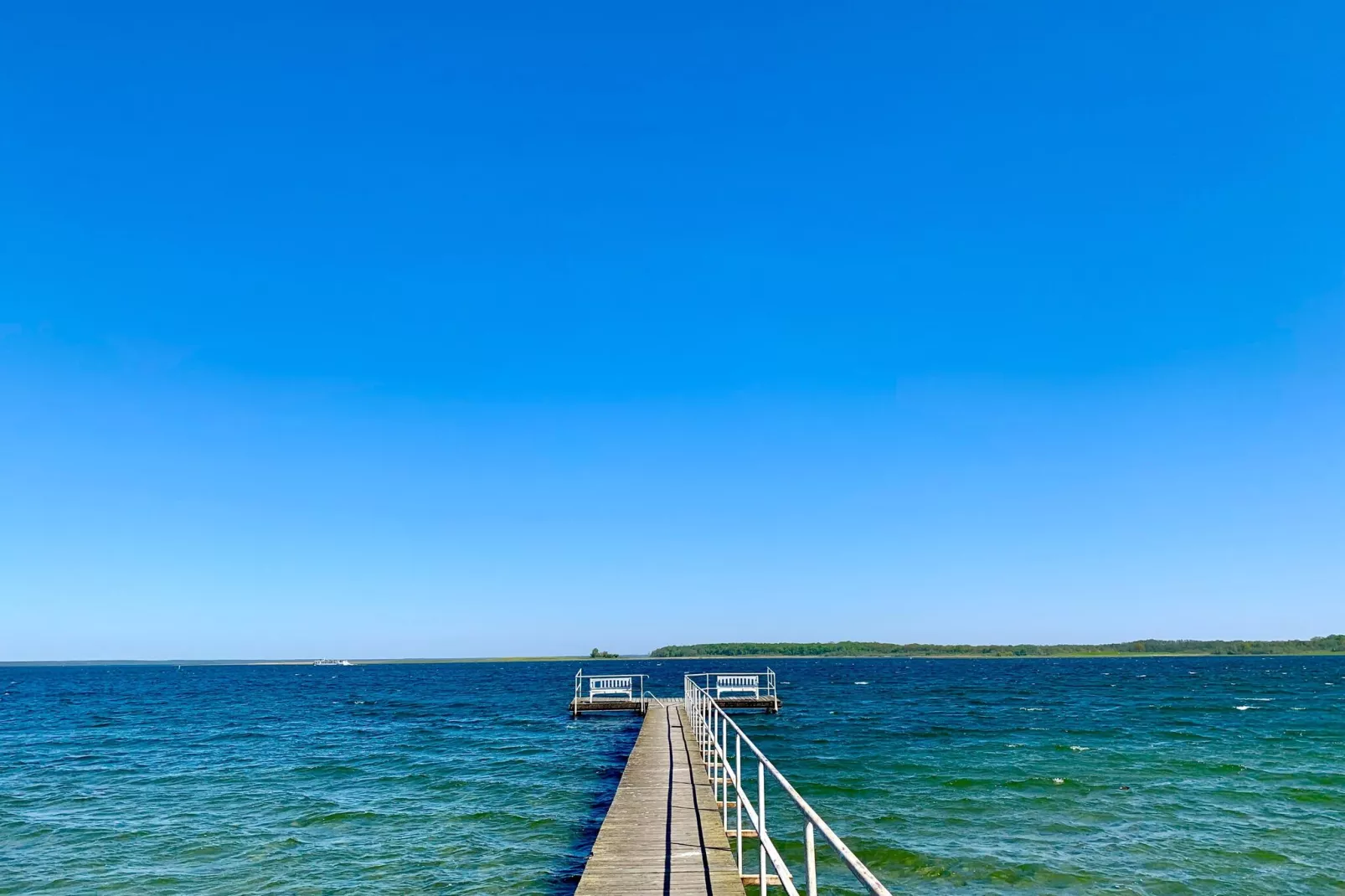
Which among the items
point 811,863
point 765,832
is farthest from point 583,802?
point 811,863

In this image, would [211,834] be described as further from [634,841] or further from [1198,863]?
[1198,863]

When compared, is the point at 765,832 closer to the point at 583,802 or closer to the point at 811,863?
the point at 811,863

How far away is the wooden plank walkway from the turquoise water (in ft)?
3.71

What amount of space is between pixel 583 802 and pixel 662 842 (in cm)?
711

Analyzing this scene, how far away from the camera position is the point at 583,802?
58.3ft

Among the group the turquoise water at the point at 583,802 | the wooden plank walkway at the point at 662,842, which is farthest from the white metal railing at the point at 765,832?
the turquoise water at the point at 583,802

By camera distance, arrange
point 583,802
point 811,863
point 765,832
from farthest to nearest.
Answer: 1. point 583,802
2. point 765,832
3. point 811,863

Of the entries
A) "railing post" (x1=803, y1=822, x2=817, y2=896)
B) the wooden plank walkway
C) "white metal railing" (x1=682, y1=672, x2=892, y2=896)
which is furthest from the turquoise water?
"railing post" (x1=803, y1=822, x2=817, y2=896)

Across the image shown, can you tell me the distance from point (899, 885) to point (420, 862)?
7.30 m

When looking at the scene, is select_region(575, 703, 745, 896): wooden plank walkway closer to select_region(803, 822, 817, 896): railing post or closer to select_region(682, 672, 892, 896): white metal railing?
select_region(682, 672, 892, 896): white metal railing

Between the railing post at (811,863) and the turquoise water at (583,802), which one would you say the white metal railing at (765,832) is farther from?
the turquoise water at (583,802)

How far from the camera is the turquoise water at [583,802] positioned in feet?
41.7

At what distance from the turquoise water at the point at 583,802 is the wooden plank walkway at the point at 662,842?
1130 millimetres

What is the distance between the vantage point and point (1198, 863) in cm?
1314
